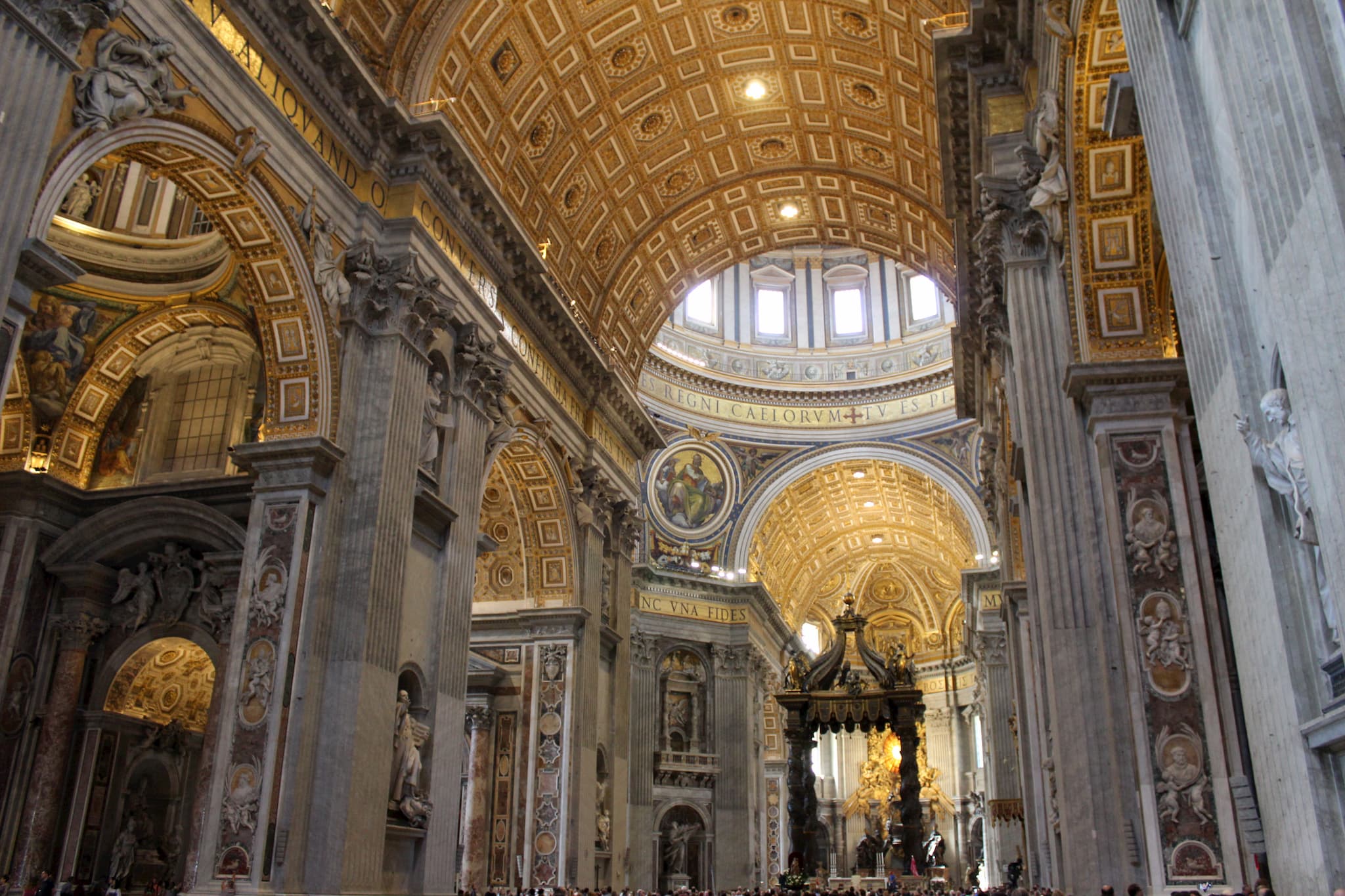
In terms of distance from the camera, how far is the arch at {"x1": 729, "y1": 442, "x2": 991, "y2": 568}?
32781mm

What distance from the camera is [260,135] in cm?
1077

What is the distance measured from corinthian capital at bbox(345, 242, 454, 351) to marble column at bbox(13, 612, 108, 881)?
468 centimetres

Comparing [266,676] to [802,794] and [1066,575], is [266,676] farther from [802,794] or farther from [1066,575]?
[802,794]

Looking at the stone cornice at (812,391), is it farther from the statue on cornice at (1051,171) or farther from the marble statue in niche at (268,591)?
the statue on cornice at (1051,171)

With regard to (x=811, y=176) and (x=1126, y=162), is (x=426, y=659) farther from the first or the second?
(x=811, y=176)

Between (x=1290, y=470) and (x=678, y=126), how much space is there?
53.2ft

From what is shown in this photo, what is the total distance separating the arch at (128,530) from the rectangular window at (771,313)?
24083mm

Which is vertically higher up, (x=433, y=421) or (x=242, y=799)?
(x=433, y=421)

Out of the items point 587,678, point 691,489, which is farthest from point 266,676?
point 691,489

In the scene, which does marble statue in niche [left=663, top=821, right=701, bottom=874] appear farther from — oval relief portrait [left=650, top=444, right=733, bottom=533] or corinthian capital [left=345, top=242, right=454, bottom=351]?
corinthian capital [left=345, top=242, right=454, bottom=351]

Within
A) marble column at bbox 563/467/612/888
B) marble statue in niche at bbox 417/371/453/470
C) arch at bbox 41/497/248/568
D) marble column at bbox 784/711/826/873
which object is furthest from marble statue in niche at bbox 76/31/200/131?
marble column at bbox 784/711/826/873

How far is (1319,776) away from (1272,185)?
2.16 metres

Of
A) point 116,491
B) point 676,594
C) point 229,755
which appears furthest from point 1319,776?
point 676,594

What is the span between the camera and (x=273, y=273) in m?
11.5
